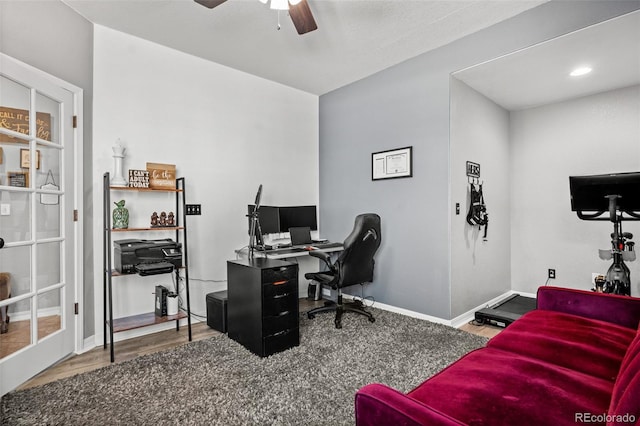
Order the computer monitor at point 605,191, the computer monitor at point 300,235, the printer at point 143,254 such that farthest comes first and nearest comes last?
the computer monitor at point 300,235 < the printer at point 143,254 < the computer monitor at point 605,191

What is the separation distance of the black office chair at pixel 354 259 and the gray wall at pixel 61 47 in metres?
1.99

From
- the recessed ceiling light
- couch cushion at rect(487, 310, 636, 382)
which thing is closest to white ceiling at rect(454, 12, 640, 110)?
the recessed ceiling light

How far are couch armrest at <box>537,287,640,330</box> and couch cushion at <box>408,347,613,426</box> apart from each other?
858mm

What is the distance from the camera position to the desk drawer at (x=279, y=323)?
2506 millimetres

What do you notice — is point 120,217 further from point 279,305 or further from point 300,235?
point 300,235

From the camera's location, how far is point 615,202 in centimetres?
256

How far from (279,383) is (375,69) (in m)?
3.38

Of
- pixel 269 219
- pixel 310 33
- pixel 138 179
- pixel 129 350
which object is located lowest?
pixel 129 350

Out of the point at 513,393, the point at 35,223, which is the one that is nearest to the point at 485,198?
the point at 513,393

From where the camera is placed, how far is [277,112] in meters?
4.17

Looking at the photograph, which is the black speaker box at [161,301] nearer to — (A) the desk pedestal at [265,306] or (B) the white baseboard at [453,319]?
(A) the desk pedestal at [265,306]

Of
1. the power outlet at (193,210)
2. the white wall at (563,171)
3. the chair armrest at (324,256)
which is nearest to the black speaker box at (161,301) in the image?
the power outlet at (193,210)

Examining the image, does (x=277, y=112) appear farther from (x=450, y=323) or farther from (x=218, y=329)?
(x=450, y=323)

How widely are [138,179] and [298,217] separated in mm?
1901
